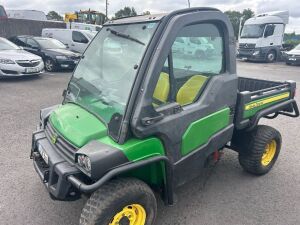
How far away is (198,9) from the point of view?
2.56 m

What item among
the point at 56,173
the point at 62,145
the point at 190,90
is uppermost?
the point at 190,90

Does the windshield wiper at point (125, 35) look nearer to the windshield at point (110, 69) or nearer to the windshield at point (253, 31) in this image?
the windshield at point (110, 69)

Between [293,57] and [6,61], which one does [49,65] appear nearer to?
[6,61]

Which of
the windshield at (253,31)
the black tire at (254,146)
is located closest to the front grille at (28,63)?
the black tire at (254,146)

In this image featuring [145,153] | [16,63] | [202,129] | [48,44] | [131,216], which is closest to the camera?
[145,153]

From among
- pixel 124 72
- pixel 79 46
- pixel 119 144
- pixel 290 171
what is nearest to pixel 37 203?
pixel 119 144

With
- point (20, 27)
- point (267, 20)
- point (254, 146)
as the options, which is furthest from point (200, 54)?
point (20, 27)

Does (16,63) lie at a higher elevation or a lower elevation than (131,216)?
higher

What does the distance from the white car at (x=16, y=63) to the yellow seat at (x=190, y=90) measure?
7.74 m

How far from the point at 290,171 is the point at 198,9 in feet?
8.65

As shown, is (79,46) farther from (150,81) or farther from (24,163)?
(150,81)

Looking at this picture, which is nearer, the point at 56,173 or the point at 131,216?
the point at 56,173

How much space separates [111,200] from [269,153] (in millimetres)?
2613

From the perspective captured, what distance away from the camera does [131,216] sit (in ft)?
7.80
